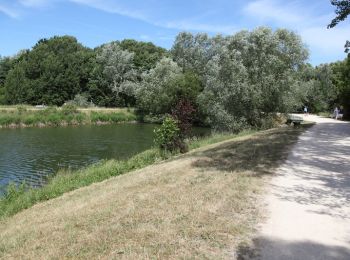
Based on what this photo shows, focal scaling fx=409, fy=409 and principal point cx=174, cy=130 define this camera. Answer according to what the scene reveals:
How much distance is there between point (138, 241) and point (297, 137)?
14828 mm

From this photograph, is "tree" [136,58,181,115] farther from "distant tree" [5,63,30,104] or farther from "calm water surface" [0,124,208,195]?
"distant tree" [5,63,30,104]

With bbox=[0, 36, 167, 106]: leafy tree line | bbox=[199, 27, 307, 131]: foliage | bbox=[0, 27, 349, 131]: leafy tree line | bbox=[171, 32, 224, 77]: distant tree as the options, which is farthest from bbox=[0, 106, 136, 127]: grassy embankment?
bbox=[199, 27, 307, 131]: foliage

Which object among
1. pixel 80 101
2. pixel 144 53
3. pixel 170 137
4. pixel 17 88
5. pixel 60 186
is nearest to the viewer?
pixel 60 186

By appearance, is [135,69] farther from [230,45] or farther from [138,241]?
[138,241]

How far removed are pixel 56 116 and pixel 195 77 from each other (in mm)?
21964

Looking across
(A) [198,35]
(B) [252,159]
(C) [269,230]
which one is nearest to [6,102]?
(A) [198,35]

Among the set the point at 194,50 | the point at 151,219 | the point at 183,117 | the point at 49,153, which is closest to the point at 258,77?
the point at 183,117

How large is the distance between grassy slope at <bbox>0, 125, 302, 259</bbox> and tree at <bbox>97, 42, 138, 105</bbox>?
226 feet

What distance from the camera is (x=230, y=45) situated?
3462cm

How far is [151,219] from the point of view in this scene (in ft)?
25.0

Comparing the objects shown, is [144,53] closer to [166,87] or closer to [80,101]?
[80,101]

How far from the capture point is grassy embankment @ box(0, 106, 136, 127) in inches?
2295

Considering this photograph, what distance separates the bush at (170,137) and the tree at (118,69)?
194ft

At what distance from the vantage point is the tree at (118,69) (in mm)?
80750
